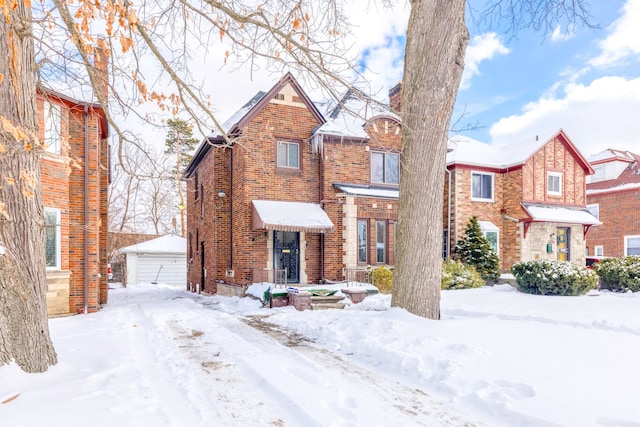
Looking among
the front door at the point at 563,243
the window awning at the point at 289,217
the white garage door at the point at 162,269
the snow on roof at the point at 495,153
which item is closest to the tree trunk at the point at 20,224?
the window awning at the point at 289,217

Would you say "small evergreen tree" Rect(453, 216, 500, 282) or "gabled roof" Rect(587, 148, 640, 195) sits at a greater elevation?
"gabled roof" Rect(587, 148, 640, 195)

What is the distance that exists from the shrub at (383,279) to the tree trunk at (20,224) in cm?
1179

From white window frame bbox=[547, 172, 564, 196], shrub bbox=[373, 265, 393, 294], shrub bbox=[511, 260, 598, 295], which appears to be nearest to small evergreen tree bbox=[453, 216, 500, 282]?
shrub bbox=[511, 260, 598, 295]

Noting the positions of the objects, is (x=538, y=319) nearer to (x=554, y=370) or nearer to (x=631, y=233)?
(x=554, y=370)

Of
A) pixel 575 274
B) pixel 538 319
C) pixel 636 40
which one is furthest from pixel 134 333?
pixel 636 40

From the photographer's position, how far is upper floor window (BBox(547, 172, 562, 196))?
843 inches

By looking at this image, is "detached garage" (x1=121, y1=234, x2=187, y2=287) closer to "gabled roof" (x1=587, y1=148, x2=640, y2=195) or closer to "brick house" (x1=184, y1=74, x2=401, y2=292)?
"brick house" (x1=184, y1=74, x2=401, y2=292)

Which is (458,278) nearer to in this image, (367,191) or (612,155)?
(367,191)

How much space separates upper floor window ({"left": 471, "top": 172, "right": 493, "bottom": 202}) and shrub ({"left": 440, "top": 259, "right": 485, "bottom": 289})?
18.5 ft

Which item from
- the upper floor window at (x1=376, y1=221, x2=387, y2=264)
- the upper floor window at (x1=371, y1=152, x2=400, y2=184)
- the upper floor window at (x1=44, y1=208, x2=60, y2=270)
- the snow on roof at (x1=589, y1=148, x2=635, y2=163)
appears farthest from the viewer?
the snow on roof at (x1=589, y1=148, x2=635, y2=163)

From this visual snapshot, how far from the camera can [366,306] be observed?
39.1ft

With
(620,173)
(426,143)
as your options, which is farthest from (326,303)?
(620,173)

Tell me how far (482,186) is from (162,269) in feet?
71.7

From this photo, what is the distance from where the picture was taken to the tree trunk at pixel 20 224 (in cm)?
436
